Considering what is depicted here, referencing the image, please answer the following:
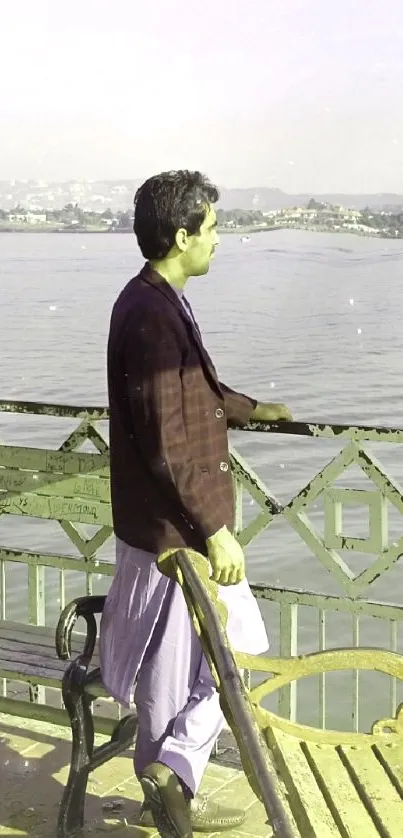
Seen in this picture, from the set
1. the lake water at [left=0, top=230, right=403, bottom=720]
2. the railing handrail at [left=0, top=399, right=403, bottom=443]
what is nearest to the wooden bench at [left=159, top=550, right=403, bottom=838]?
the railing handrail at [left=0, top=399, right=403, bottom=443]

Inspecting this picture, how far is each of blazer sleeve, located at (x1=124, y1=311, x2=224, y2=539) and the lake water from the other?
7367 mm

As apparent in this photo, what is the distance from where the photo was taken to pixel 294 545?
13.0m

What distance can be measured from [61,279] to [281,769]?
234 feet

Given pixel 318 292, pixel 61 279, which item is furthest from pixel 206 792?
pixel 61 279

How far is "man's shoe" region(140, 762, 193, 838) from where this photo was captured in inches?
127

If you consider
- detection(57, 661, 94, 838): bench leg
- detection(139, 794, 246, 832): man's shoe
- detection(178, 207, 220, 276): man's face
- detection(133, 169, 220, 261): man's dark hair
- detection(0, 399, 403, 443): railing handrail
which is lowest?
detection(139, 794, 246, 832): man's shoe

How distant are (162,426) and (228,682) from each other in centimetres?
107

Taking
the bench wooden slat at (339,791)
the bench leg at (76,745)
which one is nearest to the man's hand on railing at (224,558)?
the bench wooden slat at (339,791)

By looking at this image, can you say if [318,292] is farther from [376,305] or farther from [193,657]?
[193,657]

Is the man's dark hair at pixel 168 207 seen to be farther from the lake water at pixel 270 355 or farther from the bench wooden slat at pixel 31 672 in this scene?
the lake water at pixel 270 355

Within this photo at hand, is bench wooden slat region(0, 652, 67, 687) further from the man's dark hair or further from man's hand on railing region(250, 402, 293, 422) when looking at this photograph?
the man's dark hair

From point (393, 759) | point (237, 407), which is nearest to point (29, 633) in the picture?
point (237, 407)

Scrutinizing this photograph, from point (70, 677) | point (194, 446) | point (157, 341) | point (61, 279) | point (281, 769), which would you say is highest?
point (157, 341)

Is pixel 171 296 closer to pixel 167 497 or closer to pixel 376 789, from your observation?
pixel 167 497
